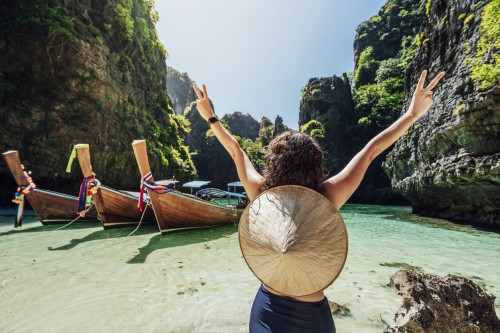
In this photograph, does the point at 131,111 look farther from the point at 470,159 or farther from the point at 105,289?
the point at 470,159

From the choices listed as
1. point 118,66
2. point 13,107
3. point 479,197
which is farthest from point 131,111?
point 479,197

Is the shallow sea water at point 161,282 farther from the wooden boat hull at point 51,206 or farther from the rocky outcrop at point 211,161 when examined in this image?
the rocky outcrop at point 211,161

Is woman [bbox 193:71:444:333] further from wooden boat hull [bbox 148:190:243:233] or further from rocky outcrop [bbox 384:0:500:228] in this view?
rocky outcrop [bbox 384:0:500:228]

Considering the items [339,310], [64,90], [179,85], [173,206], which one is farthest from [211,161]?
[339,310]

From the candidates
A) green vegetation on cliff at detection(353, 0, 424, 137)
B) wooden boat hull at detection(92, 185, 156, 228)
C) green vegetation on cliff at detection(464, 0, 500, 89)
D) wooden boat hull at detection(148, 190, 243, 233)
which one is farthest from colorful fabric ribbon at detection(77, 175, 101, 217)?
green vegetation on cliff at detection(353, 0, 424, 137)

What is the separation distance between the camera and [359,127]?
36.4m

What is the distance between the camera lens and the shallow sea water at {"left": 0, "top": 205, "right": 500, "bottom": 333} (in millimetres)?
2639

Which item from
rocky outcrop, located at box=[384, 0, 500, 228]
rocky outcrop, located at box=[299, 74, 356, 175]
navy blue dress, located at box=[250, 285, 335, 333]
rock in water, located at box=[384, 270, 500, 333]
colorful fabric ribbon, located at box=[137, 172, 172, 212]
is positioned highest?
rocky outcrop, located at box=[299, 74, 356, 175]

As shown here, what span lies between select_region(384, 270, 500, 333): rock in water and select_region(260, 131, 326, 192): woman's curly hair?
1.86m

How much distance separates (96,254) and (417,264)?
7051mm

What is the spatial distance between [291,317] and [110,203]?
915 cm

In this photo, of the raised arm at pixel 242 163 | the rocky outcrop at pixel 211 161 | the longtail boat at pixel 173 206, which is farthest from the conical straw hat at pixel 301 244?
the rocky outcrop at pixel 211 161

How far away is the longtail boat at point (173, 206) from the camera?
6.41 meters

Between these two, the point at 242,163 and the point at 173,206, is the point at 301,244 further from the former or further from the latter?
the point at 173,206
